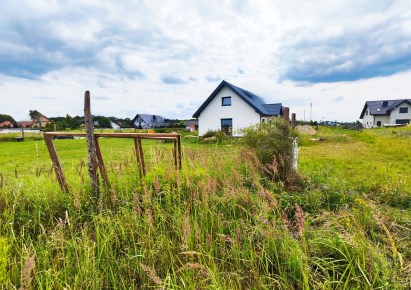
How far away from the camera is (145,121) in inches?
2569

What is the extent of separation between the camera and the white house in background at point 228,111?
71.1ft

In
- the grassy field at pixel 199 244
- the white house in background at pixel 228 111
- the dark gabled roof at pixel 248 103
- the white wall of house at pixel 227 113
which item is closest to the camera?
the grassy field at pixel 199 244

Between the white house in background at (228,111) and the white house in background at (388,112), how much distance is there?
34613 millimetres

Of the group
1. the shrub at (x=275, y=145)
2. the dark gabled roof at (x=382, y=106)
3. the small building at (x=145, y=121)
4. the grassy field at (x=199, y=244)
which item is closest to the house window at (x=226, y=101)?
the shrub at (x=275, y=145)

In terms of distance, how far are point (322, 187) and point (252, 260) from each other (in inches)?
104

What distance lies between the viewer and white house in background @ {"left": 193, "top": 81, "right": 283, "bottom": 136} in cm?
2167

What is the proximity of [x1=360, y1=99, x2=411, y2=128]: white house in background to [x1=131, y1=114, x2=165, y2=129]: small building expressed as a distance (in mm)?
53343

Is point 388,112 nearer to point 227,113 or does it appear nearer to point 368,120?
point 368,120

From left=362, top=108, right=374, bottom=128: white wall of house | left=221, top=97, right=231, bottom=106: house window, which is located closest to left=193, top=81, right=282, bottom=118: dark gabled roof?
left=221, top=97, right=231, bottom=106: house window

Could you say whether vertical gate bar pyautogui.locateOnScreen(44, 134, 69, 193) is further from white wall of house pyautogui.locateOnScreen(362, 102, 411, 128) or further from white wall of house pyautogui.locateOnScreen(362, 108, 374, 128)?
white wall of house pyautogui.locateOnScreen(362, 108, 374, 128)

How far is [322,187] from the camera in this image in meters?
4.07

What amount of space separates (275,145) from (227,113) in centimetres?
1799

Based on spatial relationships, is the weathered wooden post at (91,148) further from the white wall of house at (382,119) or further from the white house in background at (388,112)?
the white wall of house at (382,119)

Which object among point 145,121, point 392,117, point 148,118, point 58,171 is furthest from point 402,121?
point 148,118
